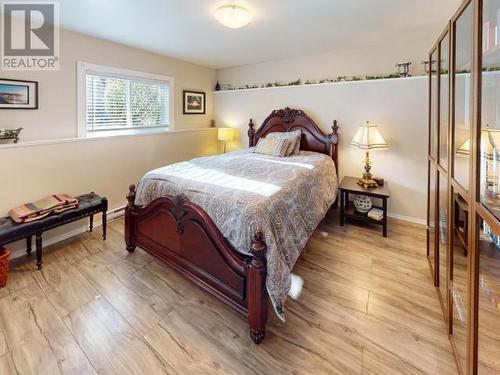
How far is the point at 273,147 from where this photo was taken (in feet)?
12.6

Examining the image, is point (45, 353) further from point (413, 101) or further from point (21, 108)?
point (413, 101)

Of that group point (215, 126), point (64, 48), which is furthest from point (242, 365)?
point (215, 126)

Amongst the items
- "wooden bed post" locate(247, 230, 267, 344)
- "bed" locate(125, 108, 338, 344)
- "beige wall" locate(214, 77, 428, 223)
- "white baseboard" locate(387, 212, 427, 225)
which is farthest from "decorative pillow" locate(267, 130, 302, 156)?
"wooden bed post" locate(247, 230, 267, 344)

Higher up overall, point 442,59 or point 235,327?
point 442,59

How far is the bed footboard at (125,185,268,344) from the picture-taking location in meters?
1.67

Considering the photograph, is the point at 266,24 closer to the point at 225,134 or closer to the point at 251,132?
the point at 251,132

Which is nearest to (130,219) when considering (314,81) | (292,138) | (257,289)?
(257,289)

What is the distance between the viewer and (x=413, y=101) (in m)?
3.30

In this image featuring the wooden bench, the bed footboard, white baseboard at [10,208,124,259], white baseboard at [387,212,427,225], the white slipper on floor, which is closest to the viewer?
the bed footboard

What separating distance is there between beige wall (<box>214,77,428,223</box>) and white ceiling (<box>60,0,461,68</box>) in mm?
589

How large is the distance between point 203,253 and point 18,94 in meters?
2.55

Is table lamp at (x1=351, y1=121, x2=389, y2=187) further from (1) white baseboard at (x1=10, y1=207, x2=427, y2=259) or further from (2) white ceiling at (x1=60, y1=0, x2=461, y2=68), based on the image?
(2) white ceiling at (x1=60, y1=0, x2=461, y2=68)

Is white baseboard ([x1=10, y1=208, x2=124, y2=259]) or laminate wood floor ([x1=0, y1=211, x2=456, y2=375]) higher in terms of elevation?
white baseboard ([x1=10, y1=208, x2=124, y2=259])

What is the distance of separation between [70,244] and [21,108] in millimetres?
1505
